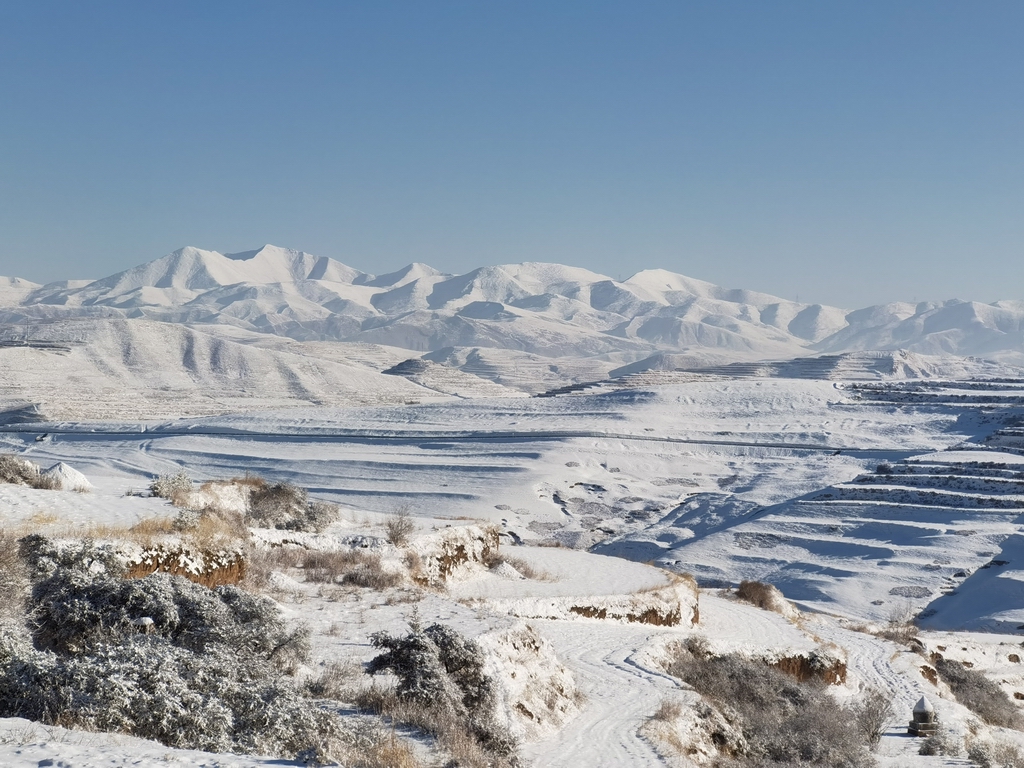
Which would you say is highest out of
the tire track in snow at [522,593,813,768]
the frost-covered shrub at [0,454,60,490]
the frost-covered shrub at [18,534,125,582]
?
the frost-covered shrub at [18,534,125,582]

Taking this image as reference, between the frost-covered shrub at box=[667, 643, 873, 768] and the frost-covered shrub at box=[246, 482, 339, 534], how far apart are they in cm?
649

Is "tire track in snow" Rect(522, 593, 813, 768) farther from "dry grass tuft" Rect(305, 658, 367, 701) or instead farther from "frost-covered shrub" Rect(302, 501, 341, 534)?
"frost-covered shrub" Rect(302, 501, 341, 534)

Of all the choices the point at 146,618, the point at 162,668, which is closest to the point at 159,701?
the point at 162,668

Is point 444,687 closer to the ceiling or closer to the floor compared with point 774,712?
closer to the ceiling

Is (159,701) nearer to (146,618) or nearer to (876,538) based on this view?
(146,618)

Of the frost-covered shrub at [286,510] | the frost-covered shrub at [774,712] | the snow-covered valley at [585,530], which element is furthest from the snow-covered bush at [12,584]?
the frost-covered shrub at [286,510]

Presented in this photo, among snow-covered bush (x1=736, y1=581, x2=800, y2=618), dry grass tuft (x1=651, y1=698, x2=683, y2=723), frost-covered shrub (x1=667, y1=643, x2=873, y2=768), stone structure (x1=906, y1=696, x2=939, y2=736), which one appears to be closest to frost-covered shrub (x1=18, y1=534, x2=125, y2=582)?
dry grass tuft (x1=651, y1=698, x2=683, y2=723)

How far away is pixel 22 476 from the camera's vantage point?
14945 mm

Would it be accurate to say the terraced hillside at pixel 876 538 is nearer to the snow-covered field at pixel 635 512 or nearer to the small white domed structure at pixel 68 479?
the snow-covered field at pixel 635 512

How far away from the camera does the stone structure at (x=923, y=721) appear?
11648mm

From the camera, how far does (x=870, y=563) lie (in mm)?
31406

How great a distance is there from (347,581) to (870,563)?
78.1ft

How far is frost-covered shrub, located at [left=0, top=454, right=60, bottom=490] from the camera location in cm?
1460

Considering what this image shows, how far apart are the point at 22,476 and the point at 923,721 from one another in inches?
510
